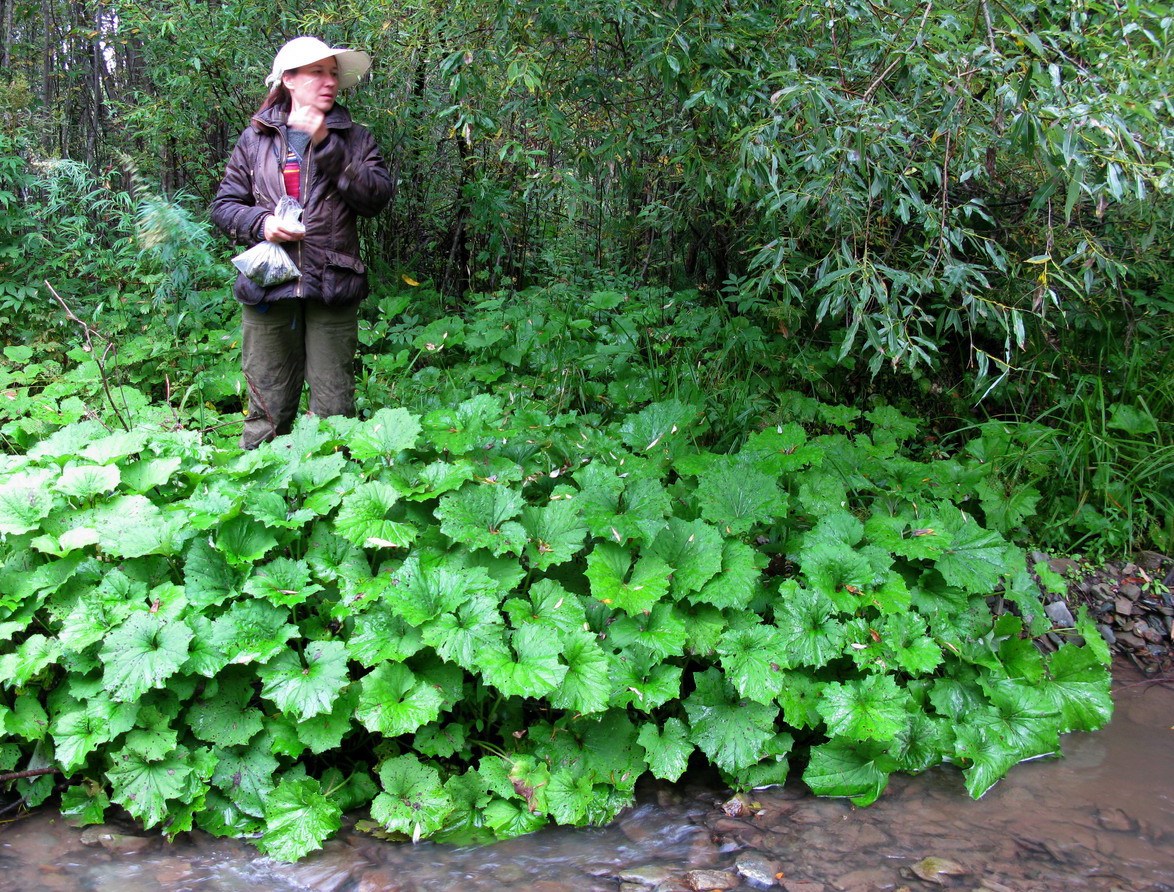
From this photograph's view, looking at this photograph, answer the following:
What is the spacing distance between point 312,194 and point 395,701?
2.06m

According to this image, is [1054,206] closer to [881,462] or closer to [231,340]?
[881,462]

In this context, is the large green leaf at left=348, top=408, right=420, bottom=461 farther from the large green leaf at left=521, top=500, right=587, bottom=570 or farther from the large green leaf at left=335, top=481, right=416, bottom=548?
the large green leaf at left=521, top=500, right=587, bottom=570

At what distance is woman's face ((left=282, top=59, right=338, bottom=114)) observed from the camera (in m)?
3.22

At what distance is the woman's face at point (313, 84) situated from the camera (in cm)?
322

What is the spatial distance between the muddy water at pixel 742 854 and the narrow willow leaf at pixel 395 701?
376 millimetres

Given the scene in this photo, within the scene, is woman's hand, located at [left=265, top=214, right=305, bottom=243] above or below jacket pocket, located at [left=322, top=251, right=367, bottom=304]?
above

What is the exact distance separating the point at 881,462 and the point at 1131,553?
1.30 m

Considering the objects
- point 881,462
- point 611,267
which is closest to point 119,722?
point 881,462

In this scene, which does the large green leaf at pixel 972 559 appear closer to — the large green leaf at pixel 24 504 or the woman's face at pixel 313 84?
the woman's face at pixel 313 84

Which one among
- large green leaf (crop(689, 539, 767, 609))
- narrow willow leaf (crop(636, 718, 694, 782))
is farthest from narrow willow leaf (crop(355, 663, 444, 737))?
large green leaf (crop(689, 539, 767, 609))

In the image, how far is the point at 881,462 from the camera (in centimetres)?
372

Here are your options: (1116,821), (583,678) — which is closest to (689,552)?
(583,678)

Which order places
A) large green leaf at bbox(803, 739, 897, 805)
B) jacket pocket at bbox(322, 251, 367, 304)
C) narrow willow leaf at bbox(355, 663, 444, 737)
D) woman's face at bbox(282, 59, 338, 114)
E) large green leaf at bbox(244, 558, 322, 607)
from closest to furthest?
narrow willow leaf at bbox(355, 663, 444, 737), large green leaf at bbox(244, 558, 322, 607), large green leaf at bbox(803, 739, 897, 805), woman's face at bbox(282, 59, 338, 114), jacket pocket at bbox(322, 251, 367, 304)

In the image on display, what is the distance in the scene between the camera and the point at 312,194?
3352 mm
